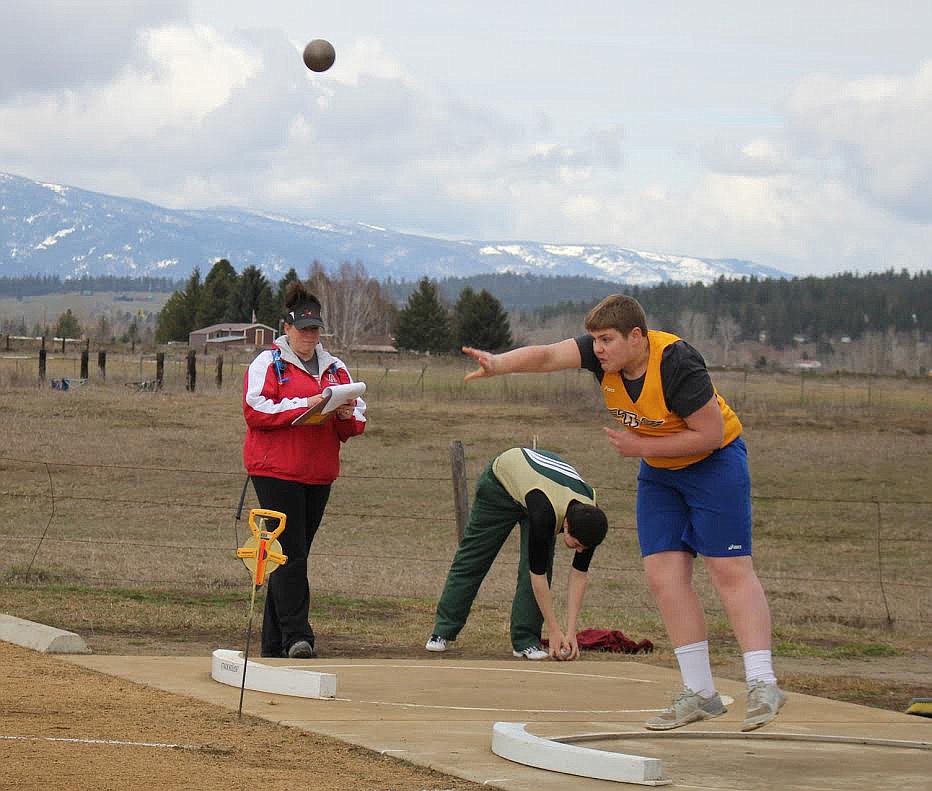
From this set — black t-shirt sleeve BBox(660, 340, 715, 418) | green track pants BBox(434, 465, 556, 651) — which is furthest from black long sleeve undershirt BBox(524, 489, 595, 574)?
black t-shirt sleeve BBox(660, 340, 715, 418)

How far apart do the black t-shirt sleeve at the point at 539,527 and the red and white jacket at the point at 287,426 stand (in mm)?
1106

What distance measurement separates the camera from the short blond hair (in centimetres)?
574

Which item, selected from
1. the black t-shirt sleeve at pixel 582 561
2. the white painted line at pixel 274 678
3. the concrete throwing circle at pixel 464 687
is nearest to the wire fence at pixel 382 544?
the black t-shirt sleeve at pixel 582 561

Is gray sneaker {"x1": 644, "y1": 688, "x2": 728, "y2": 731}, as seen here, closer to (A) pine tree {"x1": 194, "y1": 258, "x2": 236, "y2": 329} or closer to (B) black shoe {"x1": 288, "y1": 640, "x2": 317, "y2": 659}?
(B) black shoe {"x1": 288, "y1": 640, "x2": 317, "y2": 659}

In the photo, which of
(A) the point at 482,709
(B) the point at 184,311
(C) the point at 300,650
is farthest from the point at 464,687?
(B) the point at 184,311

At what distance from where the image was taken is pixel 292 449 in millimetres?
8156

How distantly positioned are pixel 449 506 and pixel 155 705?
14.9 m

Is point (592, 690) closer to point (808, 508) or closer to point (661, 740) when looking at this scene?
point (661, 740)

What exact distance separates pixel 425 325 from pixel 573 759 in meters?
96.7

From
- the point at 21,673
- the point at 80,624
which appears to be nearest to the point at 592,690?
the point at 21,673

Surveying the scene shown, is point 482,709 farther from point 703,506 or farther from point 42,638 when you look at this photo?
point 42,638

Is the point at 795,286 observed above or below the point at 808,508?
above

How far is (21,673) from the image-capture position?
6.92 meters

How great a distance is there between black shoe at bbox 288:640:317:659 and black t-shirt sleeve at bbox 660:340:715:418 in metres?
3.31
